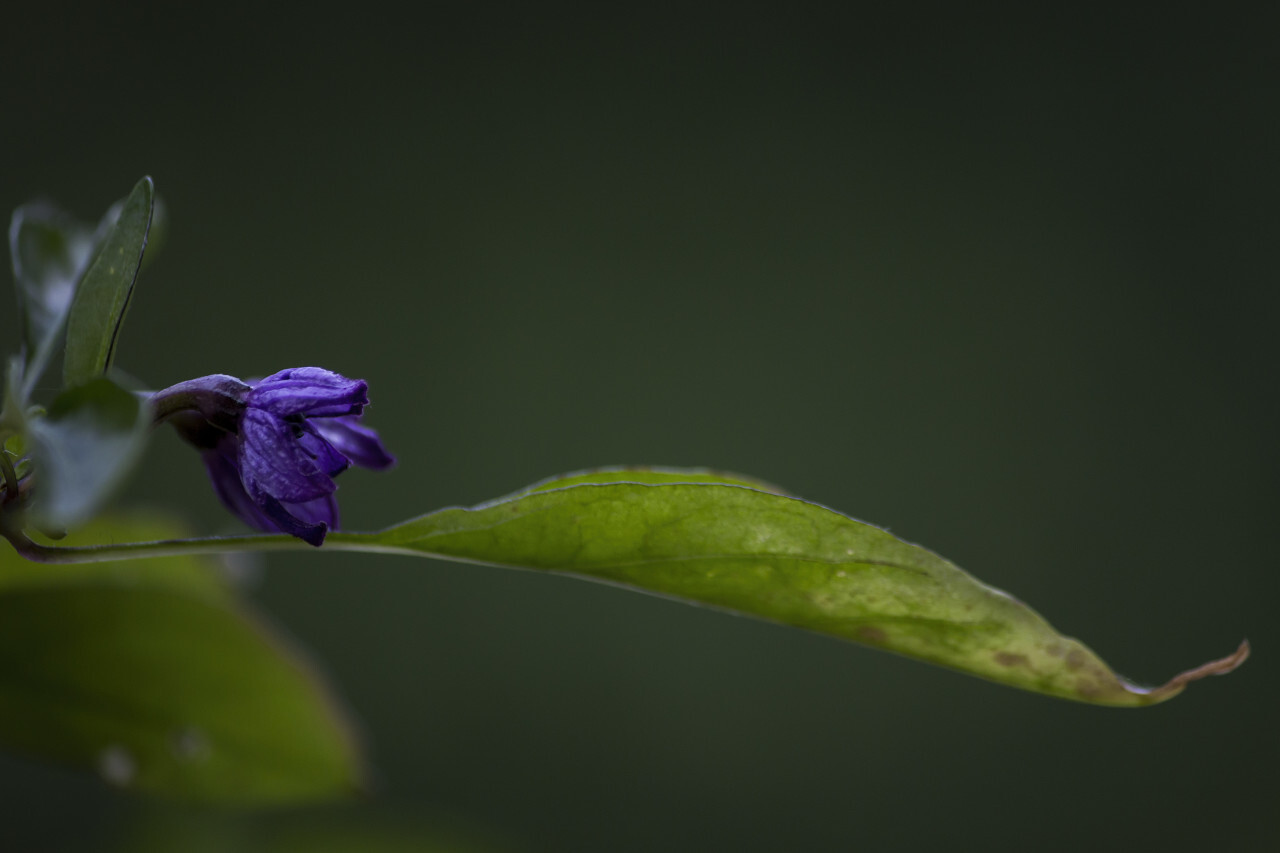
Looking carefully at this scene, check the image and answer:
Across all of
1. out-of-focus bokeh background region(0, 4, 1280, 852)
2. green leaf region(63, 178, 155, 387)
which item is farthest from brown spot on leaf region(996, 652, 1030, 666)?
out-of-focus bokeh background region(0, 4, 1280, 852)

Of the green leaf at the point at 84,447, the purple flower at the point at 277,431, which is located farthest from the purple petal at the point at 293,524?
the green leaf at the point at 84,447

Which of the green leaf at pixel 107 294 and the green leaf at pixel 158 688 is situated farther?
the green leaf at pixel 158 688

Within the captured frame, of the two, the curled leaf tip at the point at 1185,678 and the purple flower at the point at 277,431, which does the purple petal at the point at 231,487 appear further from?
the curled leaf tip at the point at 1185,678

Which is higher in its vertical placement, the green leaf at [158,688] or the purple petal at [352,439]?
the purple petal at [352,439]

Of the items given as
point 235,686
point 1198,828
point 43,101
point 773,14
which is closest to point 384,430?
point 43,101

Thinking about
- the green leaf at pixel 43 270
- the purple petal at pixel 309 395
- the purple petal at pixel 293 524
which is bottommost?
the purple petal at pixel 293 524

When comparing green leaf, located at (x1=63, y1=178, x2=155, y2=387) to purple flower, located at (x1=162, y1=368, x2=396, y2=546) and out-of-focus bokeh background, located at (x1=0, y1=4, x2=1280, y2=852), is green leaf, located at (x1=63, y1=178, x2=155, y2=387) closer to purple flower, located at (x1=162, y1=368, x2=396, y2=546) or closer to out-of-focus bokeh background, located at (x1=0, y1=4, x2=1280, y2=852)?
purple flower, located at (x1=162, y1=368, x2=396, y2=546)

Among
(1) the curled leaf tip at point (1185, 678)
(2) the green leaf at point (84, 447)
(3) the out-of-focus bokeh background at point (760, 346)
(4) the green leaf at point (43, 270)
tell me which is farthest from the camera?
(3) the out-of-focus bokeh background at point (760, 346)

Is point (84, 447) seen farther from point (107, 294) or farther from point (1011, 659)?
point (1011, 659)
